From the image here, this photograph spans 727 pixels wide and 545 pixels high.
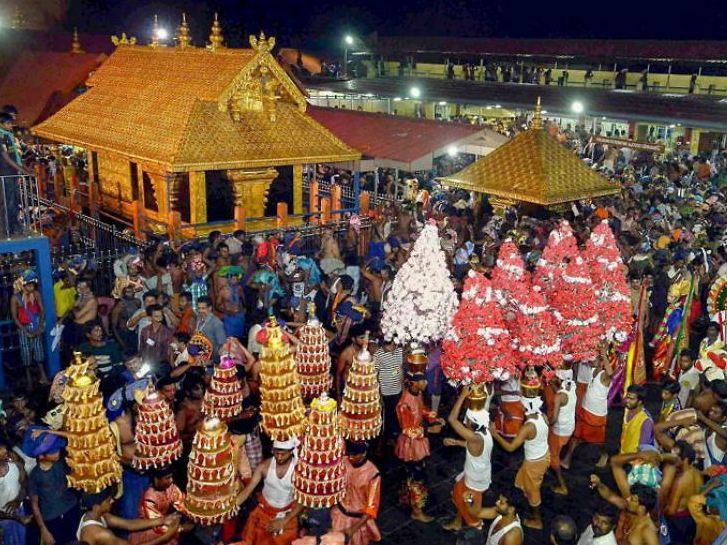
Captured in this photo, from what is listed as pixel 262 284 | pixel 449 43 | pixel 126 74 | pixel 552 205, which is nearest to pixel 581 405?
pixel 262 284

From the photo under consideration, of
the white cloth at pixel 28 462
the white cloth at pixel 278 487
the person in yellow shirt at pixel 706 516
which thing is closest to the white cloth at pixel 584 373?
the person in yellow shirt at pixel 706 516

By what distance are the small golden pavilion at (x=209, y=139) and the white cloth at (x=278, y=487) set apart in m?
9.12

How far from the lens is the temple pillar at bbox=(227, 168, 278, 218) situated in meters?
15.5

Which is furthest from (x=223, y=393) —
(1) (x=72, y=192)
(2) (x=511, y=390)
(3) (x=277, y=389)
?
(1) (x=72, y=192)

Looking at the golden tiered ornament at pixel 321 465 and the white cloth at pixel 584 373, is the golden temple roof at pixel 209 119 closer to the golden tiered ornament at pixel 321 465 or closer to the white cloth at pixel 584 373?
the white cloth at pixel 584 373

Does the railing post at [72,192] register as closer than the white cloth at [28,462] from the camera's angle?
No

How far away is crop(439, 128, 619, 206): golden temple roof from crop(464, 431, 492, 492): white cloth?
27.4 feet

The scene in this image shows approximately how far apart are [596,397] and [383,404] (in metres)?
2.30

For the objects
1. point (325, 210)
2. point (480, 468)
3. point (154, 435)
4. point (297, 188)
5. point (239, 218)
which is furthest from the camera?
point (297, 188)

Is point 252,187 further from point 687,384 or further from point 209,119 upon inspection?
point 687,384

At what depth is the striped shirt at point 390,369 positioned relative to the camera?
792cm

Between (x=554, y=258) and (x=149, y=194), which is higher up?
(x=554, y=258)

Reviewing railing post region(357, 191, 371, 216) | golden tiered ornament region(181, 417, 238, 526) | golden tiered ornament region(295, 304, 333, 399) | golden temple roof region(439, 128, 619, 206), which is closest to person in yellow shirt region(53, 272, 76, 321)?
golden tiered ornament region(295, 304, 333, 399)

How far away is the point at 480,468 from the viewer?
636 centimetres
